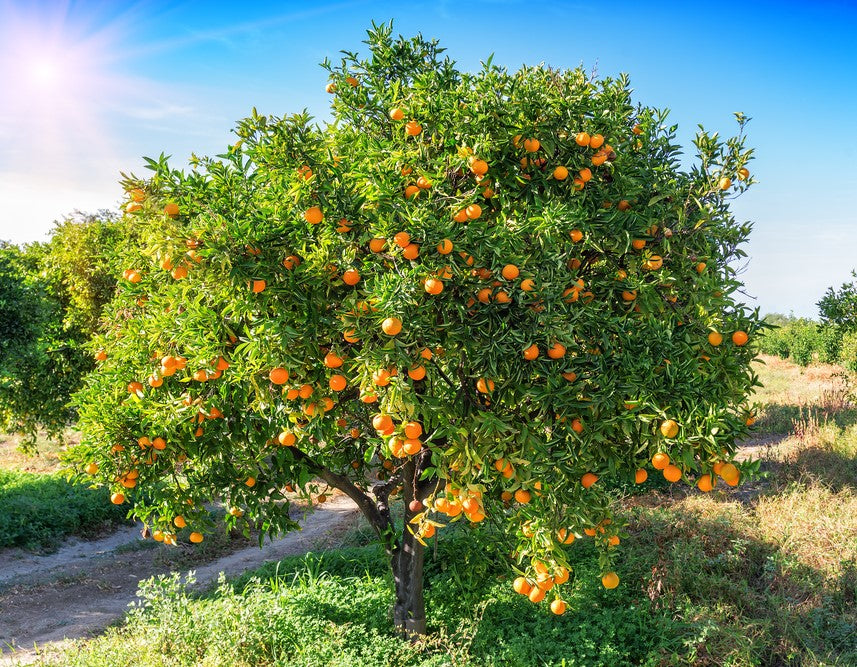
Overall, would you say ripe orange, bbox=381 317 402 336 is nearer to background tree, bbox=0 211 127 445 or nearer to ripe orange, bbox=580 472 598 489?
ripe orange, bbox=580 472 598 489

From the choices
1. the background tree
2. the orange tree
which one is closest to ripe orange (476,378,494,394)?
the orange tree

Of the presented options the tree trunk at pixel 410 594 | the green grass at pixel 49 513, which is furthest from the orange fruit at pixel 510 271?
the green grass at pixel 49 513

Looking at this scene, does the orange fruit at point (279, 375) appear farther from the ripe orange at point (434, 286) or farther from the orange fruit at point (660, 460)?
the orange fruit at point (660, 460)

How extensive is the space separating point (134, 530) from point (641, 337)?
1058 centimetres

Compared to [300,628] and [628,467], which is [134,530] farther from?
[628,467]

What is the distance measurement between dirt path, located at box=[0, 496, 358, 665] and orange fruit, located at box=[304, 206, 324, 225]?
5437 mm

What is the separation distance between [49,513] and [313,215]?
985cm

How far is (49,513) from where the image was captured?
10570 mm

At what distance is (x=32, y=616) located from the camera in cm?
759

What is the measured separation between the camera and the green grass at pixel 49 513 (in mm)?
10039

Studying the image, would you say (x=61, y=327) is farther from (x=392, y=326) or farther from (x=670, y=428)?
(x=670, y=428)

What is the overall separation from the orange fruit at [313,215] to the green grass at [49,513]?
9.36m

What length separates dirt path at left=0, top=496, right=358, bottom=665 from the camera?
23.1ft

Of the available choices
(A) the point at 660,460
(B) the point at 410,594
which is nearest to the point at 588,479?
(A) the point at 660,460
